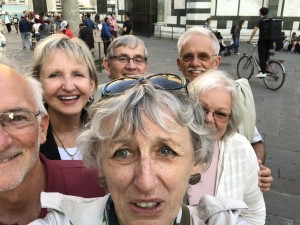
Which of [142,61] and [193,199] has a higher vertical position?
[142,61]

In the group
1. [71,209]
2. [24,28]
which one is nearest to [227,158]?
[71,209]

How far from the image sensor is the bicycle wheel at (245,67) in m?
8.87

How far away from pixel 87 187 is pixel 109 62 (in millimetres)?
1580

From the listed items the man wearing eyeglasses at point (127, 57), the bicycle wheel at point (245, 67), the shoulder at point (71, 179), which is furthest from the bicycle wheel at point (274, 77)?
the shoulder at point (71, 179)

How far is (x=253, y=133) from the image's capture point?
8.11ft

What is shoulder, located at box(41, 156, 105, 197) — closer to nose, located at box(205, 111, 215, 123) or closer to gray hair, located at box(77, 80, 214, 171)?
gray hair, located at box(77, 80, 214, 171)

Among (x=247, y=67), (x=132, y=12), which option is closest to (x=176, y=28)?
(x=132, y=12)

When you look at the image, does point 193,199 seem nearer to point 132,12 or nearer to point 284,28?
point 284,28

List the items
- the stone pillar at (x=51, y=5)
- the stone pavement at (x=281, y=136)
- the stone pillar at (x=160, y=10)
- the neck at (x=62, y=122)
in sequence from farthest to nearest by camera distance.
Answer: the stone pillar at (x=51, y=5) < the stone pillar at (x=160, y=10) < the stone pavement at (x=281, y=136) < the neck at (x=62, y=122)

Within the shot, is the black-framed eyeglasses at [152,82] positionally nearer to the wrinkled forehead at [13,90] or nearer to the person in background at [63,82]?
the wrinkled forehead at [13,90]

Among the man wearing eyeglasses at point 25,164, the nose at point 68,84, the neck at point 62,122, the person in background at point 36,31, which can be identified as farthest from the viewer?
the person in background at point 36,31

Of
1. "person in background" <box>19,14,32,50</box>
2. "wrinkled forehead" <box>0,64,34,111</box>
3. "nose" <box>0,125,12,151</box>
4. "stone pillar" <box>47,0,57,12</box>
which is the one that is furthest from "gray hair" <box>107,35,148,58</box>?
"stone pillar" <box>47,0,57,12</box>

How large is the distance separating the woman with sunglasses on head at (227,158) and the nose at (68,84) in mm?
927

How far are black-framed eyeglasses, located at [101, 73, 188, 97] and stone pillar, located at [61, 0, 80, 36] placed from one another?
26.4 feet
